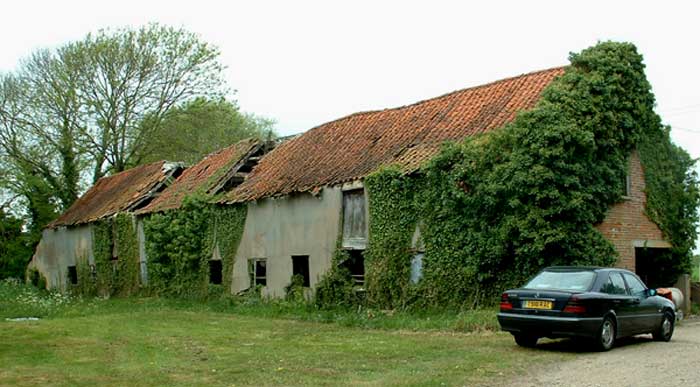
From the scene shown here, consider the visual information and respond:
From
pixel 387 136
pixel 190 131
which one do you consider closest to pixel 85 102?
pixel 190 131

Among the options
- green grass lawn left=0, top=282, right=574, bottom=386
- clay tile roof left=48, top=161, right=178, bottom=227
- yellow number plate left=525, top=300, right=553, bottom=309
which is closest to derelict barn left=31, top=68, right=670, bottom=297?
green grass lawn left=0, top=282, right=574, bottom=386

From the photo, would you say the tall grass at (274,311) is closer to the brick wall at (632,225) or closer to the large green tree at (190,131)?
the brick wall at (632,225)

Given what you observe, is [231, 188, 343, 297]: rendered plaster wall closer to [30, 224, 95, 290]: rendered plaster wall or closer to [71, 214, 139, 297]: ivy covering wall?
[71, 214, 139, 297]: ivy covering wall

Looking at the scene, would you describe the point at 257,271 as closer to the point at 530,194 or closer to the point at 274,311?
the point at 274,311

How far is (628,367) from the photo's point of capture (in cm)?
1159

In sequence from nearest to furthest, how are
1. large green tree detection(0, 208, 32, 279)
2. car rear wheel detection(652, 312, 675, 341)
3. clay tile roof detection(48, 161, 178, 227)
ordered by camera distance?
car rear wheel detection(652, 312, 675, 341) < clay tile roof detection(48, 161, 178, 227) < large green tree detection(0, 208, 32, 279)

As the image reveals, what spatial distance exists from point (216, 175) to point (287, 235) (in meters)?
6.55

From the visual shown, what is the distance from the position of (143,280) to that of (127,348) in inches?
764

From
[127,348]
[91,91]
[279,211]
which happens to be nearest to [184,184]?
[279,211]

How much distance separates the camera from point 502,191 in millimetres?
18531

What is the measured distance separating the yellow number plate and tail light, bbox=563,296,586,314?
1.03 ft

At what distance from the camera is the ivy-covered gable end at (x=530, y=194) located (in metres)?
18.3

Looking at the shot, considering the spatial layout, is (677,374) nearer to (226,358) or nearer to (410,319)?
(226,358)

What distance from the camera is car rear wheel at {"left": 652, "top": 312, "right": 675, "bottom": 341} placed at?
49.8 ft
